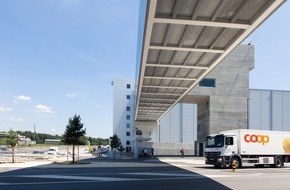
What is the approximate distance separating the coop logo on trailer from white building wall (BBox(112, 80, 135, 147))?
74.7m

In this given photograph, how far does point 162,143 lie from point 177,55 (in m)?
55.4

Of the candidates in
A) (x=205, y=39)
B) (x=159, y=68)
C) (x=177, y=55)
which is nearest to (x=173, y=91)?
(x=159, y=68)

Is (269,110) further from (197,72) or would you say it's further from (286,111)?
(197,72)

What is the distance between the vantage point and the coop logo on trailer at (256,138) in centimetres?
2839

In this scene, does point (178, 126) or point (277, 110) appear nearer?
point (277, 110)

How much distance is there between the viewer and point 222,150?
26734 millimetres

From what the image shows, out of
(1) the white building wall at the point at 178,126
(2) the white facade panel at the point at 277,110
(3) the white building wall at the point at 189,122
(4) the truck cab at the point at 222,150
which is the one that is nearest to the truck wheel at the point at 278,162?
(4) the truck cab at the point at 222,150

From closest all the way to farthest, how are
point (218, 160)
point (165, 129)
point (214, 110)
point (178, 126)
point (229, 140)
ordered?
point (218, 160)
point (229, 140)
point (214, 110)
point (165, 129)
point (178, 126)

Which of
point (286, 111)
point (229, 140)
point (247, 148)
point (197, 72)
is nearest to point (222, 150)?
point (229, 140)

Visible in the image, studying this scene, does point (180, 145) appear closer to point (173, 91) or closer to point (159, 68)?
point (173, 91)

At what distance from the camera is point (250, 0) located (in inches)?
588

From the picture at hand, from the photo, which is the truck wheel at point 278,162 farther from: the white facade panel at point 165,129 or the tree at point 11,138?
the white facade panel at point 165,129

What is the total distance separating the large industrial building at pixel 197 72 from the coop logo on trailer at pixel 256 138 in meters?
6.36

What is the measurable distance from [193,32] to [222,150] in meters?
11.2
